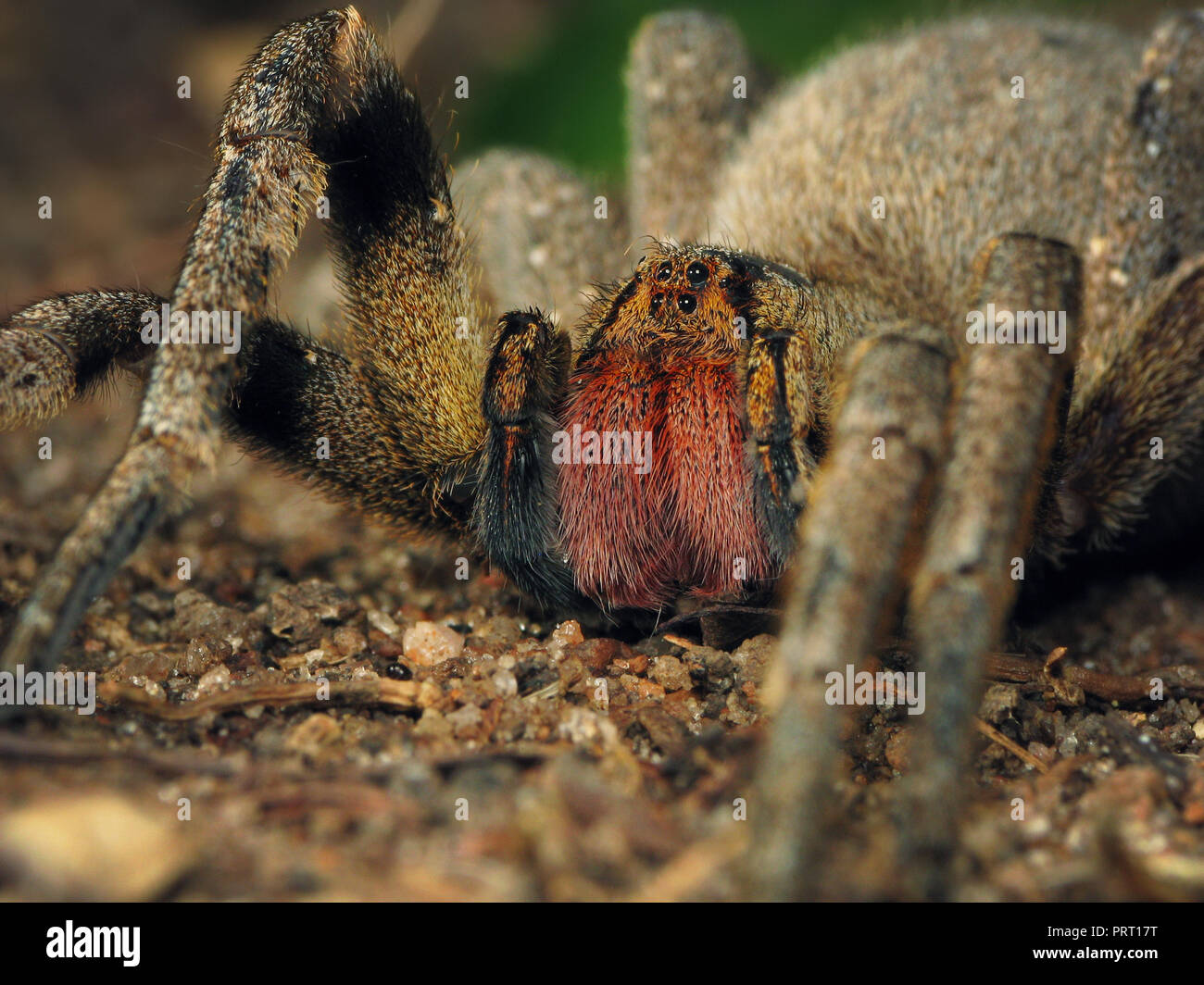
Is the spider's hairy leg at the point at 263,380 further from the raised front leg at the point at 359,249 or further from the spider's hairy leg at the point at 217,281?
the spider's hairy leg at the point at 217,281

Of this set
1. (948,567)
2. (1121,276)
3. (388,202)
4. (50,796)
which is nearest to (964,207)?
(1121,276)

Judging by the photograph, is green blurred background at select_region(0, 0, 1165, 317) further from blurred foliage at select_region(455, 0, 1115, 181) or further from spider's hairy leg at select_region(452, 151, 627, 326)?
spider's hairy leg at select_region(452, 151, 627, 326)

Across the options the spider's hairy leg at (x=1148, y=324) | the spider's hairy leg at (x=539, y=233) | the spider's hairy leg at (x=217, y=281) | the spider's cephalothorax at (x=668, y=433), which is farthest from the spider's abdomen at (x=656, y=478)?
the spider's hairy leg at (x=539, y=233)

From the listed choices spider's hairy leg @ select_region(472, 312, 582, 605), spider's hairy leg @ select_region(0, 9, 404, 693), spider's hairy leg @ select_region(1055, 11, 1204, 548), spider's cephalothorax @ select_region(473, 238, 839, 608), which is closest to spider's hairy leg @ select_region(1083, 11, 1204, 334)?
spider's hairy leg @ select_region(1055, 11, 1204, 548)

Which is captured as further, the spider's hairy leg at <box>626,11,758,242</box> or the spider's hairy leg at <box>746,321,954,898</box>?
the spider's hairy leg at <box>626,11,758,242</box>

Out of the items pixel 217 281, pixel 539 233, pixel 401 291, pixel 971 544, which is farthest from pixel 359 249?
pixel 971 544

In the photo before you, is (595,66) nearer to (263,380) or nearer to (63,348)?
(263,380)

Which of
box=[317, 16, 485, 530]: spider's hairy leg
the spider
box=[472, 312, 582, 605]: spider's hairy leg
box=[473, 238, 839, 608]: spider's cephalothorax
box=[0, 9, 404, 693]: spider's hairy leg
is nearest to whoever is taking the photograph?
the spider
